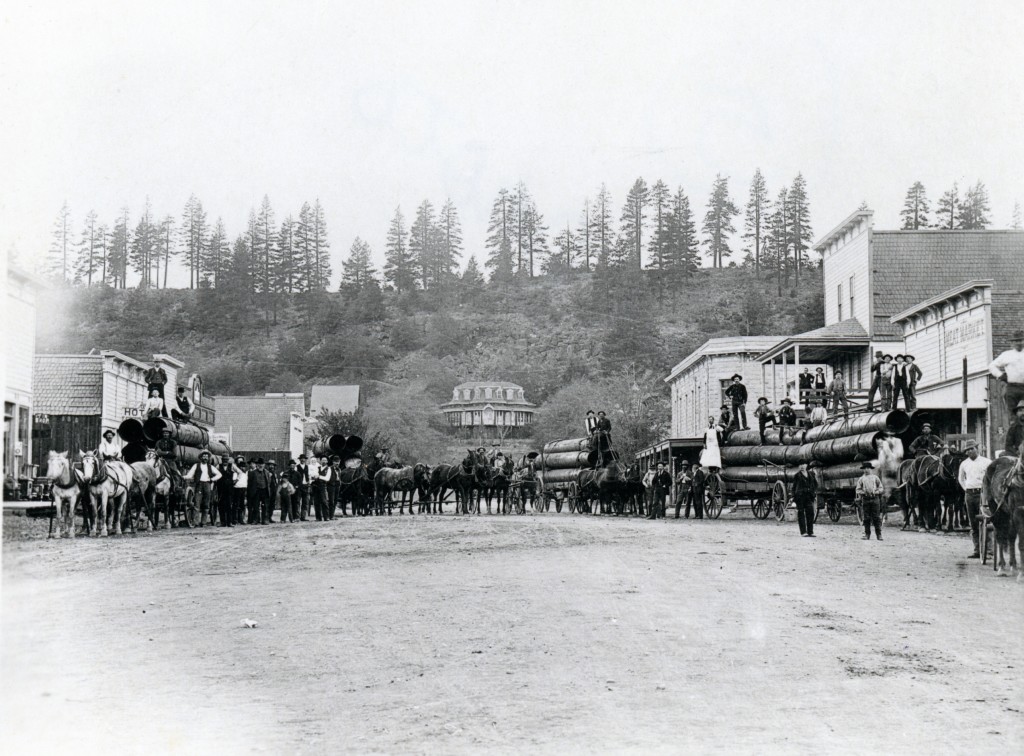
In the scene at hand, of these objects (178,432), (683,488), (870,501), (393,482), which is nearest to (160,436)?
(178,432)

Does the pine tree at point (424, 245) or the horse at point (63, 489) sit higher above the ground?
the pine tree at point (424, 245)

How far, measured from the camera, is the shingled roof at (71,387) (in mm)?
18297

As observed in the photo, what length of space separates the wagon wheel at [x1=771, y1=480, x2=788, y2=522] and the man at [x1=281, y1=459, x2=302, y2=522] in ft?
45.4

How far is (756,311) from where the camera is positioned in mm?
100062

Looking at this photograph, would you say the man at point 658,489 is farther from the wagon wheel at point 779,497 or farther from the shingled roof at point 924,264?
the shingled roof at point 924,264

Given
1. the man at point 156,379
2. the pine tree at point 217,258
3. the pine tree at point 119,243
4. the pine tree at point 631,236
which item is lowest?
the man at point 156,379

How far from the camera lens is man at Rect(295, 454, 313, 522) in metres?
30.5

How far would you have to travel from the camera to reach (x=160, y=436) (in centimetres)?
2161

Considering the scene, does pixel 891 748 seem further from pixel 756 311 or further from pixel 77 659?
pixel 756 311

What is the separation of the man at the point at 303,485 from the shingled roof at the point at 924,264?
2587 centimetres

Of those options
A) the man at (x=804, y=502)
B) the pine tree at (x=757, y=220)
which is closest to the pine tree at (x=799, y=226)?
the pine tree at (x=757, y=220)

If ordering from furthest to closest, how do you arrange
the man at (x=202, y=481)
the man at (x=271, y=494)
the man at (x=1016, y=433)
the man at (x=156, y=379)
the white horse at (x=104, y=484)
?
the man at (x=271, y=494)
the man at (x=202, y=481)
the man at (x=156, y=379)
the white horse at (x=104, y=484)
the man at (x=1016, y=433)

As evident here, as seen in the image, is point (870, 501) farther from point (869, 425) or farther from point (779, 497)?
point (779, 497)

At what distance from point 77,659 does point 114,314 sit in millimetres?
19667
